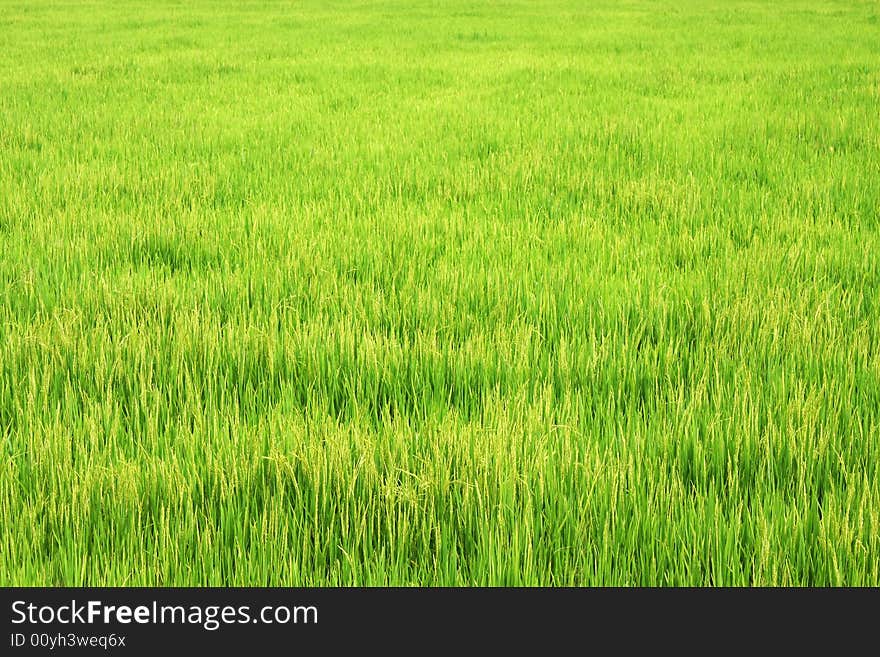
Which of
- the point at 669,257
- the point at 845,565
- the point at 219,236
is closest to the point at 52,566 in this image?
the point at 845,565

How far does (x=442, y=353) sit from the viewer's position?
2146mm

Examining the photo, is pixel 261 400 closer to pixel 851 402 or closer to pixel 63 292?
pixel 63 292

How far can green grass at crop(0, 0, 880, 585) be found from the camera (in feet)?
4.61

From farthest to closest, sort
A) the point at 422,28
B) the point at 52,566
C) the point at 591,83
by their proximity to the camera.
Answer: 1. the point at 422,28
2. the point at 591,83
3. the point at 52,566

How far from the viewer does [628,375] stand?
2.07m

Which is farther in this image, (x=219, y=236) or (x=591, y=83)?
(x=591, y=83)

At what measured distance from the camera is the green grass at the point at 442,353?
4.61ft

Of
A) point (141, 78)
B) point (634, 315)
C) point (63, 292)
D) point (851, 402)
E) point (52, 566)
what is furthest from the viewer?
point (141, 78)

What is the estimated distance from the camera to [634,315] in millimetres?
2521

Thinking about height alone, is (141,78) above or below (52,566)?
above

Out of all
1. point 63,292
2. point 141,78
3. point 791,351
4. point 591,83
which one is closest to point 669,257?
point 791,351

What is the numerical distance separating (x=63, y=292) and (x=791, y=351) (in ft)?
7.60

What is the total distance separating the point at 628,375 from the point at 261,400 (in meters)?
0.94

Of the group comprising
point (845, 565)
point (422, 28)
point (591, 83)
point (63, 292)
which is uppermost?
point (422, 28)
